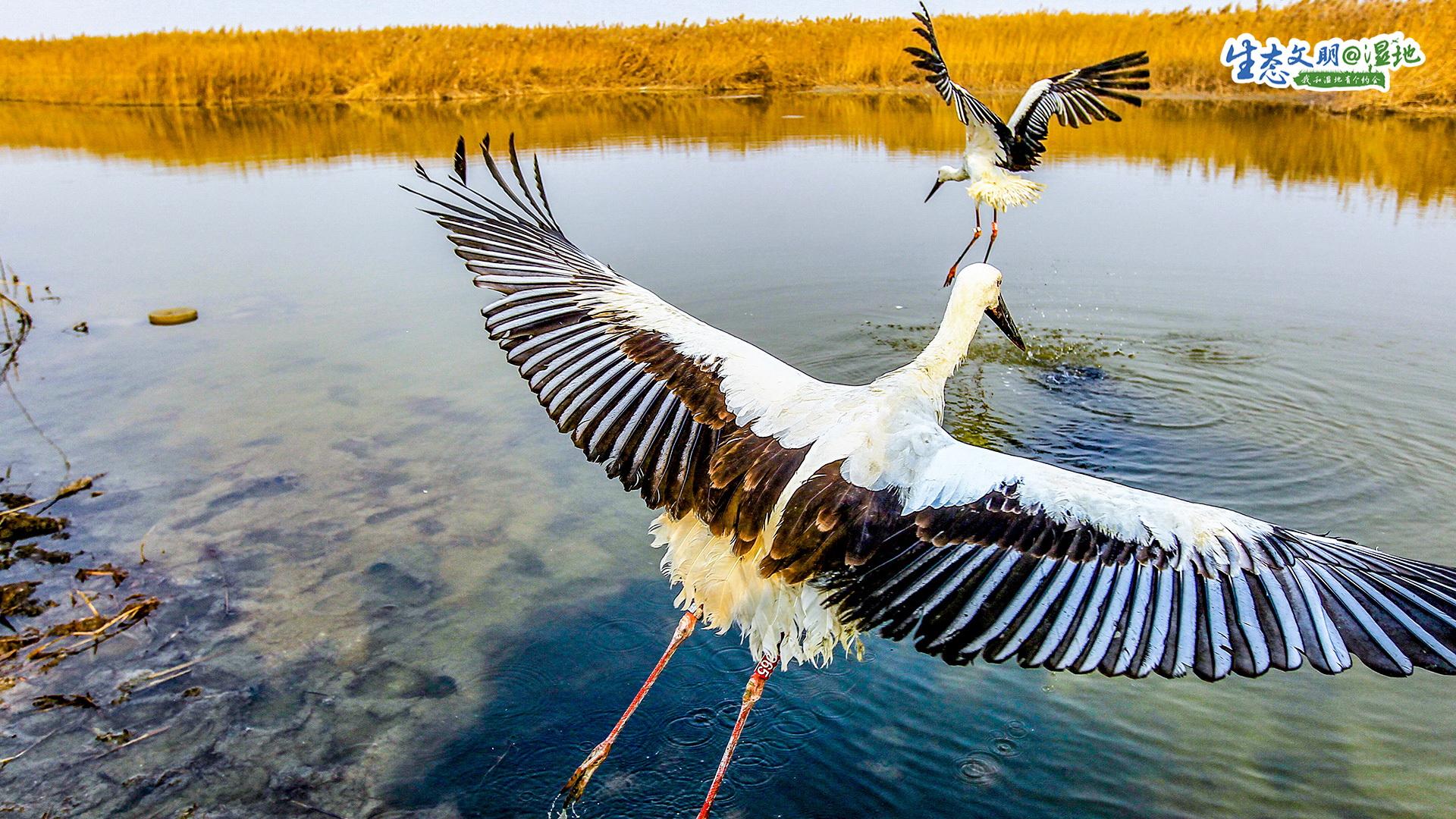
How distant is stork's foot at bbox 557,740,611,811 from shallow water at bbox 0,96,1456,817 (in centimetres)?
8

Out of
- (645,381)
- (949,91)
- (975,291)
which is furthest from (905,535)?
(949,91)

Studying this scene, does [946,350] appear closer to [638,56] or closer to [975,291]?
[975,291]

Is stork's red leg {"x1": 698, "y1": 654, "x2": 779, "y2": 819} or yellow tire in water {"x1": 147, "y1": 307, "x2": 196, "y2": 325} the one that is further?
yellow tire in water {"x1": 147, "y1": 307, "x2": 196, "y2": 325}

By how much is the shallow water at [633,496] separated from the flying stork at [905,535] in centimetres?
47

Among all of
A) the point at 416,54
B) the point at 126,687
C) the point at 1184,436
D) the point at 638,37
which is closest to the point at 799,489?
the point at 126,687

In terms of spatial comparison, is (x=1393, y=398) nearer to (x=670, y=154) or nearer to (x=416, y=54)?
(x=670, y=154)

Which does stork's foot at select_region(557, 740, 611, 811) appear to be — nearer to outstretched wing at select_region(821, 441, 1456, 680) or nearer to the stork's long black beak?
outstretched wing at select_region(821, 441, 1456, 680)

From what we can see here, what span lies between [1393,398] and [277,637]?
20.6 feet

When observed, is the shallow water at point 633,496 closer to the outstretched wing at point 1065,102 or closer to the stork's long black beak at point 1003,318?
the stork's long black beak at point 1003,318

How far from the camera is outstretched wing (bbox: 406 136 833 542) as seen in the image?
3146 mm

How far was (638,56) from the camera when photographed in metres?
32.6

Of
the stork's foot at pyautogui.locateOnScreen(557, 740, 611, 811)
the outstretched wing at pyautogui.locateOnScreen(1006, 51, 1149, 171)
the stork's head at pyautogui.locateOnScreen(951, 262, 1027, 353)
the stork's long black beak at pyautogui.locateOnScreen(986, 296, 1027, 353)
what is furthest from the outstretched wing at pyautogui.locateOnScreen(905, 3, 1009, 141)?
the stork's foot at pyautogui.locateOnScreen(557, 740, 611, 811)

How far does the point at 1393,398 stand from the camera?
235 inches

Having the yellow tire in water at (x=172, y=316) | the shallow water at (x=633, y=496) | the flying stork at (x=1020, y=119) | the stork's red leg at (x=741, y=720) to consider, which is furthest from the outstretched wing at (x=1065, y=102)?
the yellow tire in water at (x=172, y=316)
